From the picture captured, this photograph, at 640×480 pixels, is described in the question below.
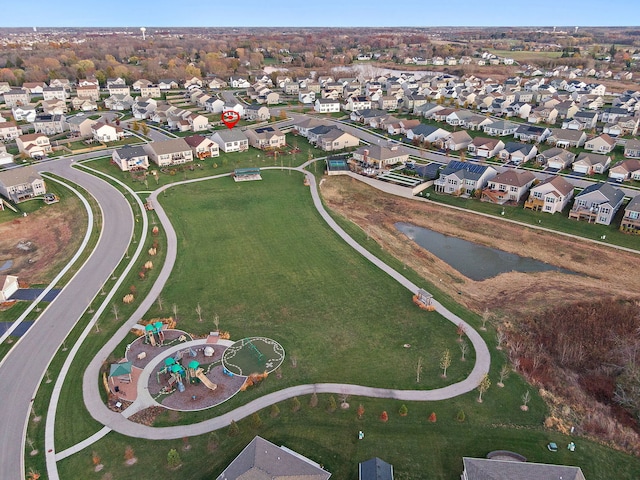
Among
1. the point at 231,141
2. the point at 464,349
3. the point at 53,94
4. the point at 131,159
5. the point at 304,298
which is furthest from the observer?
the point at 53,94

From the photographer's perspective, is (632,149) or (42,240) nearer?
(42,240)

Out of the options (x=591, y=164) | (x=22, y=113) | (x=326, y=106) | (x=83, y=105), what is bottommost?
(x=591, y=164)

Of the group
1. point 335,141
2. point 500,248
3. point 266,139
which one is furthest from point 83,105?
point 500,248

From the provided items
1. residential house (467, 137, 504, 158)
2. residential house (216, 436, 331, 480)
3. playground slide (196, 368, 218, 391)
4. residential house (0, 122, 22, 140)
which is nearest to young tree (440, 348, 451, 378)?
residential house (216, 436, 331, 480)

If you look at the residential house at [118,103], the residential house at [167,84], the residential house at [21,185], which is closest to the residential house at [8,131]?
the residential house at [118,103]

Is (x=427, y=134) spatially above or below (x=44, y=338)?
above

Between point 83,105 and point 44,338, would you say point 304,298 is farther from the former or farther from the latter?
point 83,105
